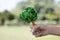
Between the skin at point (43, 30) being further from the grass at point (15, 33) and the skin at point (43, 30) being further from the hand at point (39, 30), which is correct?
the grass at point (15, 33)

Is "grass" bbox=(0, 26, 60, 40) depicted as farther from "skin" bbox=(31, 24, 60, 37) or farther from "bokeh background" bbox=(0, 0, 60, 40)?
"skin" bbox=(31, 24, 60, 37)

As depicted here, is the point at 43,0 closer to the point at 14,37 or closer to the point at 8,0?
the point at 8,0

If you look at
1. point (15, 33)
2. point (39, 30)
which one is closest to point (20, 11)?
point (15, 33)

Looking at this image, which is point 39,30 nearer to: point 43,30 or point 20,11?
point 43,30

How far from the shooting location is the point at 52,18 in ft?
6.03

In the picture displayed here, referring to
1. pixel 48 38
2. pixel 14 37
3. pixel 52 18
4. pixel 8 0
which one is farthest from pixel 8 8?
pixel 48 38

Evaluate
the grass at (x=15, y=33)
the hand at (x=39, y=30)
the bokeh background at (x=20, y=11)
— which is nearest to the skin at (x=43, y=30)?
the hand at (x=39, y=30)

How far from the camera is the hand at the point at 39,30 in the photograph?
0.98m

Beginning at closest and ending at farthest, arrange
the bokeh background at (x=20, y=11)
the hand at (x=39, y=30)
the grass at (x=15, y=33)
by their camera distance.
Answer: the hand at (x=39, y=30) → the grass at (x=15, y=33) → the bokeh background at (x=20, y=11)

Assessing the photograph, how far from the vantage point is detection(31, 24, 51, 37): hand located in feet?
3.20

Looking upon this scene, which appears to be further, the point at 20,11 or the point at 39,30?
the point at 20,11

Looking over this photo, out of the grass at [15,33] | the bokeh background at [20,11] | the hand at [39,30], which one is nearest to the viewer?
the hand at [39,30]

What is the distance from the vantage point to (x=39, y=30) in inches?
39.2

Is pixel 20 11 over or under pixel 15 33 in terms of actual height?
over
